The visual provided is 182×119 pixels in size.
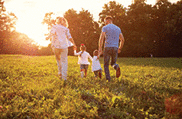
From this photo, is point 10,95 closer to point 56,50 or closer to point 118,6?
point 56,50

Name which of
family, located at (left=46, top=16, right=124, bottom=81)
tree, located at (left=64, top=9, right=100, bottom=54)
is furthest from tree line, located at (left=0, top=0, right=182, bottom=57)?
family, located at (left=46, top=16, right=124, bottom=81)

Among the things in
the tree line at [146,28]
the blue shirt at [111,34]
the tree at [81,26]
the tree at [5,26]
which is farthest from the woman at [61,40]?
the tree at [5,26]

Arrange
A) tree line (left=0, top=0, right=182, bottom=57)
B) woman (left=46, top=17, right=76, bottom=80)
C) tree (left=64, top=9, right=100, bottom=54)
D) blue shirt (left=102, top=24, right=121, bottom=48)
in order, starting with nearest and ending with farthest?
1. blue shirt (left=102, top=24, right=121, bottom=48)
2. woman (left=46, top=17, right=76, bottom=80)
3. tree line (left=0, top=0, right=182, bottom=57)
4. tree (left=64, top=9, right=100, bottom=54)

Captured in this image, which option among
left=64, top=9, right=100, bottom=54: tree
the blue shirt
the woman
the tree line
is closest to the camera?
the blue shirt

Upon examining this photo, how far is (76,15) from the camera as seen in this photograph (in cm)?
4506

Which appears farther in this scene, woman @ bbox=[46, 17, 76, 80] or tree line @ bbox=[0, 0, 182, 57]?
tree line @ bbox=[0, 0, 182, 57]

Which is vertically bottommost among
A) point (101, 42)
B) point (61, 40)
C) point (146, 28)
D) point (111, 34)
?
point (101, 42)

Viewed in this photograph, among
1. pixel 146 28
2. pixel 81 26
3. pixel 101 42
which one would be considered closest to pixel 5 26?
pixel 81 26

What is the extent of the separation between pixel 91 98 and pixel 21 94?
214 centimetres

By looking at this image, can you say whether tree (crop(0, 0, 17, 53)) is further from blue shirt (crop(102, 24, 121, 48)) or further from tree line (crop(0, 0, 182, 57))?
blue shirt (crop(102, 24, 121, 48))

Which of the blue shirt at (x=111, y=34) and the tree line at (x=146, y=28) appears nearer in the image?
the blue shirt at (x=111, y=34)

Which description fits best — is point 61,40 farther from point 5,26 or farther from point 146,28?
point 5,26

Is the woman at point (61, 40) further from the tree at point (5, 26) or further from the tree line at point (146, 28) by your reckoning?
the tree at point (5, 26)

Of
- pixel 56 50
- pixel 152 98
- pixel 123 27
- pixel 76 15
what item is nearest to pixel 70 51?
pixel 76 15
